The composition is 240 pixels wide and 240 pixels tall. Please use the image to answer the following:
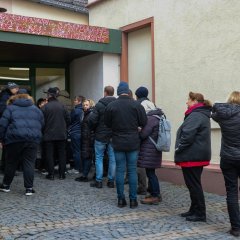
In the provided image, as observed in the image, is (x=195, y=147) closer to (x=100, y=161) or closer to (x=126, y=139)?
(x=126, y=139)

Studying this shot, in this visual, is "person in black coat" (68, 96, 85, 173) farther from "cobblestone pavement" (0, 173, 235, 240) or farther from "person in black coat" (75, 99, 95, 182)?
"cobblestone pavement" (0, 173, 235, 240)

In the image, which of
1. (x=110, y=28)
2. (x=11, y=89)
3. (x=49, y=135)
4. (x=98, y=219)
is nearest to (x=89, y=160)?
(x=49, y=135)

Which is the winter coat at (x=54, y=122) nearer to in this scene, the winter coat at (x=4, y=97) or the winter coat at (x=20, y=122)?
the winter coat at (x=4, y=97)

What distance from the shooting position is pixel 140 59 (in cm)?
1036

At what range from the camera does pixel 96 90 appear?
36.6 ft

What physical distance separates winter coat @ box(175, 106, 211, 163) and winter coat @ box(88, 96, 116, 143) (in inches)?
90.5

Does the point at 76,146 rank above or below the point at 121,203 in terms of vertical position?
above

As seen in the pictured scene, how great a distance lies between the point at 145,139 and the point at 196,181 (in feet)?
3.86

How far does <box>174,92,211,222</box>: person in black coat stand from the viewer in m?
5.86

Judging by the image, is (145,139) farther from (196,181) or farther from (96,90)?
(96,90)

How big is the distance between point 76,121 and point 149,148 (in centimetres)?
305

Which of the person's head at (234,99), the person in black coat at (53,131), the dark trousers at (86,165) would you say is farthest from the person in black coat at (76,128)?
the person's head at (234,99)

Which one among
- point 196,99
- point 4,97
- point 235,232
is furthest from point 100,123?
point 235,232

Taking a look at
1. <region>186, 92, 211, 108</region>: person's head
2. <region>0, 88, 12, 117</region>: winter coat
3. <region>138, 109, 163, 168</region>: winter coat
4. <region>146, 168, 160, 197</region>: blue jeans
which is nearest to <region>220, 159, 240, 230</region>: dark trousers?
<region>186, 92, 211, 108</region>: person's head
